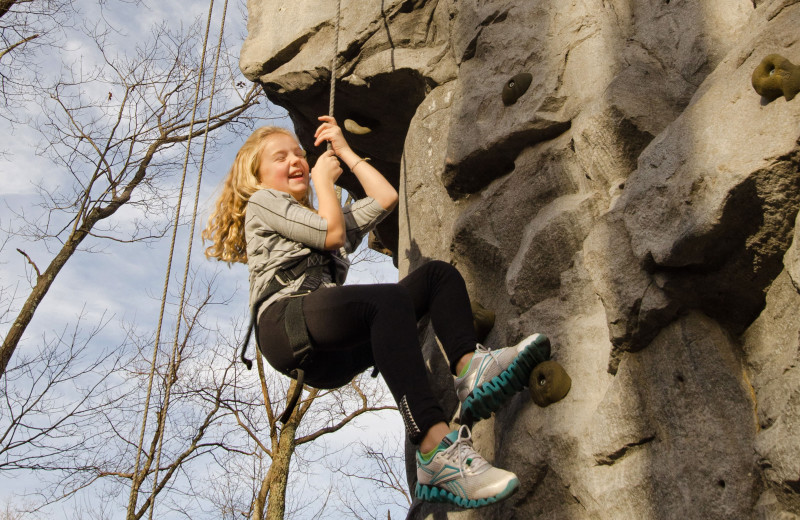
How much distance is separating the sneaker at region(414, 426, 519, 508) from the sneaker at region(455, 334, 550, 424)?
236 millimetres

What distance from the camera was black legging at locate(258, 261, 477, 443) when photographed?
2.57 metres

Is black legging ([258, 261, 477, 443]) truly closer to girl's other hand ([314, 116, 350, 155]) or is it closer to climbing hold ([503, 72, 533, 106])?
girl's other hand ([314, 116, 350, 155])

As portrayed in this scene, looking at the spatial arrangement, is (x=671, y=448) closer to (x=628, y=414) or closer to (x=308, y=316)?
(x=628, y=414)

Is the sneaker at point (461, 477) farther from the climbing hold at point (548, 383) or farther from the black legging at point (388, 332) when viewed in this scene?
the climbing hold at point (548, 383)

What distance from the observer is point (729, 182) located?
2283mm

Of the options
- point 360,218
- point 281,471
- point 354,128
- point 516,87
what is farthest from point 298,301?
point 281,471

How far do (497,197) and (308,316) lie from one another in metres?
1.12

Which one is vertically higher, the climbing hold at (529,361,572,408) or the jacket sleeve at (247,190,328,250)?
the jacket sleeve at (247,190,328,250)

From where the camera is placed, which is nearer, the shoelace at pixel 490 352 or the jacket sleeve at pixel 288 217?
the shoelace at pixel 490 352

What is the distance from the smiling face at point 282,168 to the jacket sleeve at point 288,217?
20 centimetres

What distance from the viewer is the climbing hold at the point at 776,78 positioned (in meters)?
2.23

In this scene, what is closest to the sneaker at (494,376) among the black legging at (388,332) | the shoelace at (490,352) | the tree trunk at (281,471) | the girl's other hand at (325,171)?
the shoelace at (490,352)

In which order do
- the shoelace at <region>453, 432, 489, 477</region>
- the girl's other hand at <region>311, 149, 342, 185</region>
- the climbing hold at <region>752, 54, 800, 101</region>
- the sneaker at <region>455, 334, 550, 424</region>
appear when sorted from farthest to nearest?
the girl's other hand at <region>311, 149, 342, 185</region>
the sneaker at <region>455, 334, 550, 424</region>
the shoelace at <region>453, 432, 489, 477</region>
the climbing hold at <region>752, 54, 800, 101</region>

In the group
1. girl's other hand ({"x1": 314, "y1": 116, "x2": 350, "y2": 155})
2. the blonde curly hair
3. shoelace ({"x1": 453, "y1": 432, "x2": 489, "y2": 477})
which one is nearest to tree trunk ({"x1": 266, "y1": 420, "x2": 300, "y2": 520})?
the blonde curly hair
